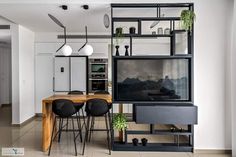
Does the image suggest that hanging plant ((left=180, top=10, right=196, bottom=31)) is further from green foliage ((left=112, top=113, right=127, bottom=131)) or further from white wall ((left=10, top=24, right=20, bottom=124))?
white wall ((left=10, top=24, right=20, bottom=124))

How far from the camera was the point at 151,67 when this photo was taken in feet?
16.1

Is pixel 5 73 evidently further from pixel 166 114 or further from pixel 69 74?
pixel 166 114

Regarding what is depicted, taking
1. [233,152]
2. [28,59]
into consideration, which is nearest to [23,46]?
[28,59]

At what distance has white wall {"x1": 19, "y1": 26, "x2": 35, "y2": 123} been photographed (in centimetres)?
706

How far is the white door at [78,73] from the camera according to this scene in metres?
8.34

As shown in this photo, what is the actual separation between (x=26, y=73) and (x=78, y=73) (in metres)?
1.64

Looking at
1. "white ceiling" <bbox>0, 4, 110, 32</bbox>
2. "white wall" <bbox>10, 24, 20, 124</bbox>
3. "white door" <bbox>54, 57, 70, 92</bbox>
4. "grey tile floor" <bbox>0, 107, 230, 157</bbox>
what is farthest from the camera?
"white door" <bbox>54, 57, 70, 92</bbox>

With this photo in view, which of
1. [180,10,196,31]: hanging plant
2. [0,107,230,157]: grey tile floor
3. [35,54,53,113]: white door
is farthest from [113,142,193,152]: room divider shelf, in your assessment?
[35,54,53,113]: white door

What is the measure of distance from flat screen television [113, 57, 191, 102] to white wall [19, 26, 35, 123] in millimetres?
3390

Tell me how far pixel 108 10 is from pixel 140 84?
1725 mm

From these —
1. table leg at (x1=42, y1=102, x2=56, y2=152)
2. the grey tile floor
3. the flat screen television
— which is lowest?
the grey tile floor

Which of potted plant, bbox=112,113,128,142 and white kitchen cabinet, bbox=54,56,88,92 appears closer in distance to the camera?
potted plant, bbox=112,113,128,142

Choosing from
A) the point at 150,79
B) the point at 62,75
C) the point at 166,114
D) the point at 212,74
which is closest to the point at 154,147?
→ the point at 166,114

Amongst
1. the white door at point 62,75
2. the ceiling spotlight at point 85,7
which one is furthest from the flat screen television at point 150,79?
the white door at point 62,75
